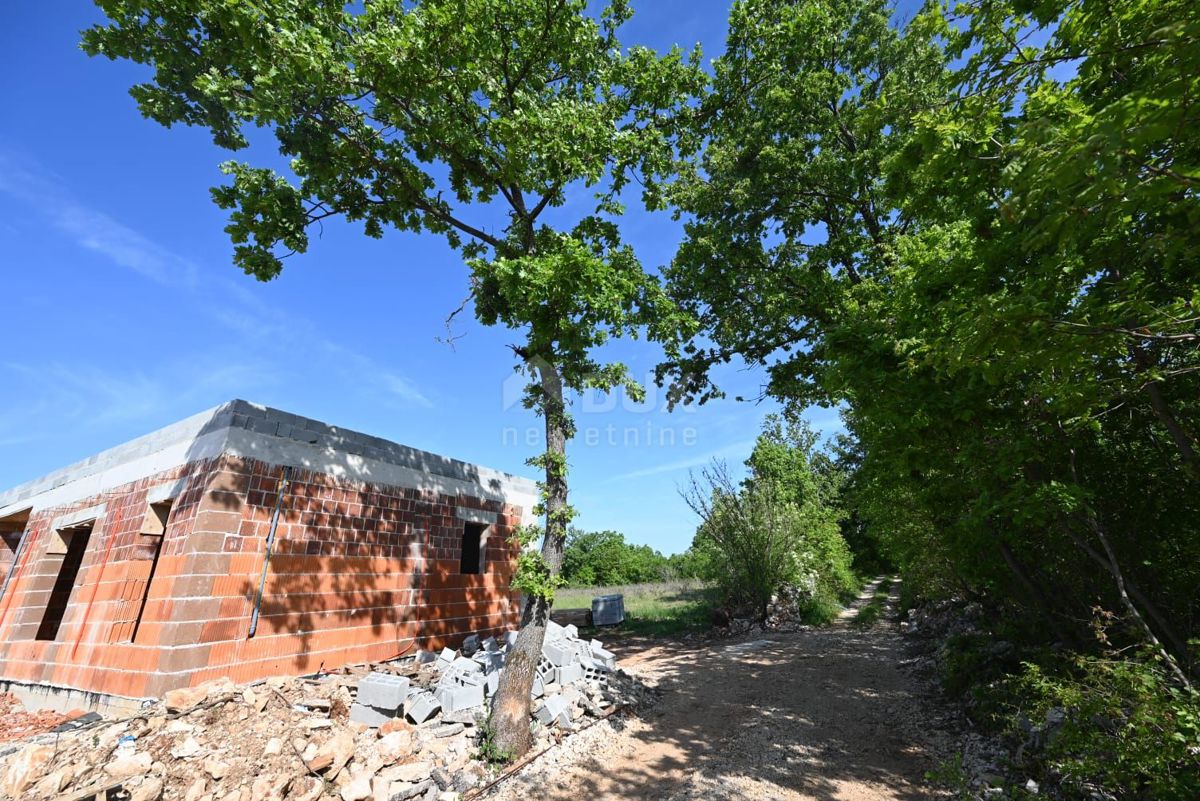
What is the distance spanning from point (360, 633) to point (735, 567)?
10.6 m

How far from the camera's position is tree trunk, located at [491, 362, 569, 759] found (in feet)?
18.1

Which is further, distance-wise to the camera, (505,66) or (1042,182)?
(505,66)

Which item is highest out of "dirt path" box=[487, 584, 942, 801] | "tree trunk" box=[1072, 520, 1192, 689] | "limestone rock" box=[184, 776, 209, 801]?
"tree trunk" box=[1072, 520, 1192, 689]

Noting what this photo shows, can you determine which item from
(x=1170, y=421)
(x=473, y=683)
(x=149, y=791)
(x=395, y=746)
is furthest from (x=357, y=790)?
(x=1170, y=421)

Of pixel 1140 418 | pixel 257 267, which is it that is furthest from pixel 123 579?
pixel 1140 418

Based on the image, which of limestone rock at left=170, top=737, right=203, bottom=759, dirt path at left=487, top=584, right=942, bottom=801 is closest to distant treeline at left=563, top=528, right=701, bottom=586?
dirt path at left=487, top=584, right=942, bottom=801

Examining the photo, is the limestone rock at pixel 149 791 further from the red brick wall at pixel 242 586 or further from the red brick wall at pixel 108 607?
the red brick wall at pixel 108 607

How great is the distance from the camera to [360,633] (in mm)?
7566

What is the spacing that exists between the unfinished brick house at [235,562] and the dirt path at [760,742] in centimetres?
385

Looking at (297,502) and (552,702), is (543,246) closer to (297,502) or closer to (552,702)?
(297,502)

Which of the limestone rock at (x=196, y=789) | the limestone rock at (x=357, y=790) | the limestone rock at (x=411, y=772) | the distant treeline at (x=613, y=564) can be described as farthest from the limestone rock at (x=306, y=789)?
the distant treeline at (x=613, y=564)

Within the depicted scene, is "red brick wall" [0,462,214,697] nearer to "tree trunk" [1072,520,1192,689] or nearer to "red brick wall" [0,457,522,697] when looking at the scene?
"red brick wall" [0,457,522,697]

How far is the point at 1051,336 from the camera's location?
2969 millimetres

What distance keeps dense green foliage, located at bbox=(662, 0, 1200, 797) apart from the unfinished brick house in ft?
23.9
